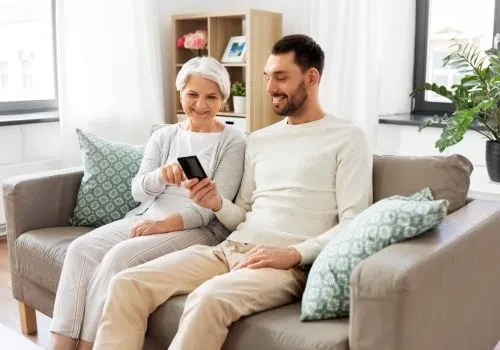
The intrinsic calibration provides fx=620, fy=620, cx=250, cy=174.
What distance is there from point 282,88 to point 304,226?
1.47ft

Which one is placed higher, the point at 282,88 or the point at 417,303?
the point at 282,88

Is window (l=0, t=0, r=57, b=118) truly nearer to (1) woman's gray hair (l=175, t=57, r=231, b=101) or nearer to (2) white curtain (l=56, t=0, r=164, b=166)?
(2) white curtain (l=56, t=0, r=164, b=166)

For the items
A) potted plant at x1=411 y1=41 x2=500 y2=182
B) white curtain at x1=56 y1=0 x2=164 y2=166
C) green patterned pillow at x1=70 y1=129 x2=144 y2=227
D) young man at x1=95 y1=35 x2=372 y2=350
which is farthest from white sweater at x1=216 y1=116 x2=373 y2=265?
white curtain at x1=56 y1=0 x2=164 y2=166

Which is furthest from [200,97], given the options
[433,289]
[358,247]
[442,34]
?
[442,34]

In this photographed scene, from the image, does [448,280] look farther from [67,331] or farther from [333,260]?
[67,331]

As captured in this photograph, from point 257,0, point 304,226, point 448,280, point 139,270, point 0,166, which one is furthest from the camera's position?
point 257,0

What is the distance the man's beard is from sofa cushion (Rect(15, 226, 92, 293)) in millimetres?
886

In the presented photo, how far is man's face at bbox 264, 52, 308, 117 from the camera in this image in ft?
6.44

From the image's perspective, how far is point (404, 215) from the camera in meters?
1.49

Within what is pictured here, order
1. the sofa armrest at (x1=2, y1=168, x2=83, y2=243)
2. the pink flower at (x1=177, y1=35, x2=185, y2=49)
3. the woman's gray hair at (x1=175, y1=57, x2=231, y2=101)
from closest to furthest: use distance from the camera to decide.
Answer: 1. the woman's gray hair at (x1=175, y1=57, x2=231, y2=101)
2. the sofa armrest at (x1=2, y1=168, x2=83, y2=243)
3. the pink flower at (x1=177, y1=35, x2=185, y2=49)

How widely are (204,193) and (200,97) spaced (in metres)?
0.37

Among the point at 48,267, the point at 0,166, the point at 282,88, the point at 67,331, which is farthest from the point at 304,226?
the point at 0,166

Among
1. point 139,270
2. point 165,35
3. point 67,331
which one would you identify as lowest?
point 67,331

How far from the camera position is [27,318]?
238cm
